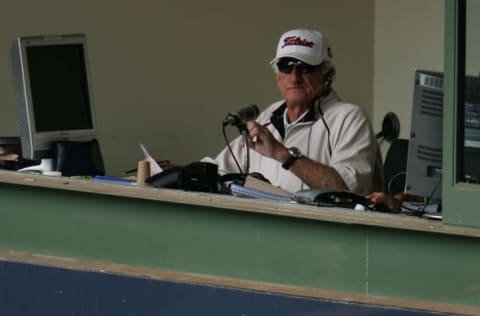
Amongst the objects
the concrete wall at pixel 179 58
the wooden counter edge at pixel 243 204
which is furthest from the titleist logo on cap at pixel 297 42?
the concrete wall at pixel 179 58

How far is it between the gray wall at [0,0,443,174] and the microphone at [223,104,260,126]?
5.94 feet

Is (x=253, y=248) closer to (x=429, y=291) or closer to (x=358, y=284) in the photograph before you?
(x=358, y=284)

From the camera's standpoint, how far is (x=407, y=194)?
3.17 metres

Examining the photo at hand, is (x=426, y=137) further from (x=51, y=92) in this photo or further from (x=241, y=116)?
(x=51, y=92)

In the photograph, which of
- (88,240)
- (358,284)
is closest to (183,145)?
(88,240)

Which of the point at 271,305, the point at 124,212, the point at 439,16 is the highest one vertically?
the point at 439,16

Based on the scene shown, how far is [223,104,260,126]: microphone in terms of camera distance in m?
3.65

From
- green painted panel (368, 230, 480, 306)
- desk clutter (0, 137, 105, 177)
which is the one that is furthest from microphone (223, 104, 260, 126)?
green painted panel (368, 230, 480, 306)

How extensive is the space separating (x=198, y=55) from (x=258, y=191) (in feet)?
9.05

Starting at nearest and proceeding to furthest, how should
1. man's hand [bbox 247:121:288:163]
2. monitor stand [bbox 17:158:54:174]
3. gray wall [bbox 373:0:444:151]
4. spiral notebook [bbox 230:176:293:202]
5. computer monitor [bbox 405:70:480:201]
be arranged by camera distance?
1. computer monitor [bbox 405:70:480:201]
2. spiral notebook [bbox 230:176:293:202]
3. man's hand [bbox 247:121:288:163]
4. monitor stand [bbox 17:158:54:174]
5. gray wall [bbox 373:0:444:151]

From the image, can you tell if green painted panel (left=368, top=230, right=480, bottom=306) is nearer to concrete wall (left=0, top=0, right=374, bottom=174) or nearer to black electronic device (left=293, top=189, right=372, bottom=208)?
black electronic device (left=293, top=189, right=372, bottom=208)

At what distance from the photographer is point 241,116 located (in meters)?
3.73

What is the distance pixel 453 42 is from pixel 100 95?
125 inches

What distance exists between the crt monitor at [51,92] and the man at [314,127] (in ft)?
1.84
